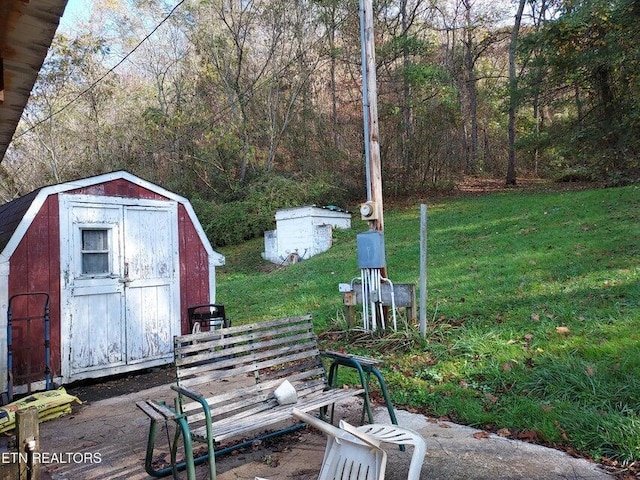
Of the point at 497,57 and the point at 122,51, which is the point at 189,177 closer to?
the point at 122,51

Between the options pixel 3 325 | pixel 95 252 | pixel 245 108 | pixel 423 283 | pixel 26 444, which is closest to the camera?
pixel 26 444

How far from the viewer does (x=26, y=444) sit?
2400 mm

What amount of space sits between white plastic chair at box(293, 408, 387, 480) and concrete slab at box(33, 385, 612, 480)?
31.4 inches

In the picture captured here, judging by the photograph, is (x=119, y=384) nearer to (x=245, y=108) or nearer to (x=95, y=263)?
(x=95, y=263)

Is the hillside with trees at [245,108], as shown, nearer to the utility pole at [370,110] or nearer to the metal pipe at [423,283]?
the utility pole at [370,110]

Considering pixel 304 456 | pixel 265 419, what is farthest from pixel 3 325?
→ pixel 304 456

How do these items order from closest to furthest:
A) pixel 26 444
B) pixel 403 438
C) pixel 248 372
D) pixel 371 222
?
pixel 403 438 → pixel 26 444 → pixel 248 372 → pixel 371 222

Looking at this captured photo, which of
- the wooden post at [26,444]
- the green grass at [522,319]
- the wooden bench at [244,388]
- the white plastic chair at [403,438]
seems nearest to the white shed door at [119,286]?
the green grass at [522,319]

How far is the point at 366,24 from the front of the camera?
231 inches

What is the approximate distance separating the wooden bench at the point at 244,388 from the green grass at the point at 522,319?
3.55ft

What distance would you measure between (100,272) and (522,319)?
5.06 metres

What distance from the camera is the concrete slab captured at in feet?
9.23

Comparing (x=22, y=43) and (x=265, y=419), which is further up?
(x=22, y=43)

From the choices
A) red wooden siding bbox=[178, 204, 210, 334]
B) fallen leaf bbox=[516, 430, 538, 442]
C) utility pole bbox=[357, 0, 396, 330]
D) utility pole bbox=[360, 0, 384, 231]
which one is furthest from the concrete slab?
utility pole bbox=[360, 0, 384, 231]
